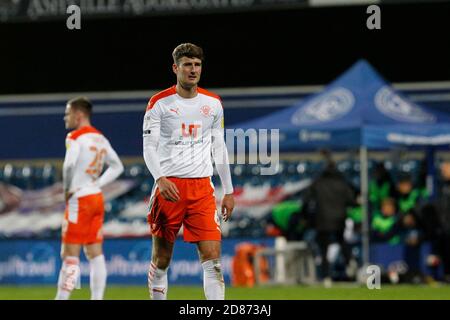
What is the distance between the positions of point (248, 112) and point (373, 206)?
496cm

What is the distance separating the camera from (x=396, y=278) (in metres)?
17.2

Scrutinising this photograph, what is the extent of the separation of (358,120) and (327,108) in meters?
0.61

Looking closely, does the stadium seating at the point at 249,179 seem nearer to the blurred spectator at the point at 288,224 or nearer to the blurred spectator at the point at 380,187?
the blurred spectator at the point at 288,224

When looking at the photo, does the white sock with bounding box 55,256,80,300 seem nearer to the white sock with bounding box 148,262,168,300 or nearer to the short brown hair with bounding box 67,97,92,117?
the short brown hair with bounding box 67,97,92,117

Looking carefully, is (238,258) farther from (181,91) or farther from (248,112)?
(181,91)

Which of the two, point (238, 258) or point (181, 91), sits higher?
point (181, 91)

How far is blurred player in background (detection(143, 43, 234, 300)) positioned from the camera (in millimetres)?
8992

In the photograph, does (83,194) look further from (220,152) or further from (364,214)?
(364,214)

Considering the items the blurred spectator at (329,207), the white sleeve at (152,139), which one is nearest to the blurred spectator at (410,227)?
the blurred spectator at (329,207)

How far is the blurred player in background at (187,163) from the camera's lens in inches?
354

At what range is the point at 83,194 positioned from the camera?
38.4 ft

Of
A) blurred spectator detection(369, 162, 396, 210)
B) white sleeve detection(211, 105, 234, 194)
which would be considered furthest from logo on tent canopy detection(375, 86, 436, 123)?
white sleeve detection(211, 105, 234, 194)
